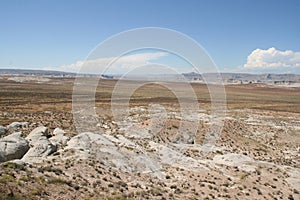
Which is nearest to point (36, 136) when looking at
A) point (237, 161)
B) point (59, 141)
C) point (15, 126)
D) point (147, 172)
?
point (59, 141)

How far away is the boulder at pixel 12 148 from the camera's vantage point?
2134cm

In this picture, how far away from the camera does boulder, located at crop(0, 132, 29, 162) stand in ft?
70.0

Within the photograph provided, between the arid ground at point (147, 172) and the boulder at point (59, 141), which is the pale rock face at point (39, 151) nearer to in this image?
the arid ground at point (147, 172)

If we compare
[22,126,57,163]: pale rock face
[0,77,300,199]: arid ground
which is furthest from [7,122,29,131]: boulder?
[22,126,57,163]: pale rock face

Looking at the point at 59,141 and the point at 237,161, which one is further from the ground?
the point at 59,141

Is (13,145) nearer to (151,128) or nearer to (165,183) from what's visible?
(165,183)

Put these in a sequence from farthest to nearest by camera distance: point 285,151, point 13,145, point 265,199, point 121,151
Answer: point 285,151 < point 121,151 < point 13,145 < point 265,199

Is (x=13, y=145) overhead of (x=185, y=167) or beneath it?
overhead

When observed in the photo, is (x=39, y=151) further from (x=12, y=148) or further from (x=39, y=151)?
(x=12, y=148)

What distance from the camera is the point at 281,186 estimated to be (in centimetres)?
2153

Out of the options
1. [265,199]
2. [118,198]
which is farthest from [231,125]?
[118,198]

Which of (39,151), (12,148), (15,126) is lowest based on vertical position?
(15,126)

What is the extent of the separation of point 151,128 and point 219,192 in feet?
59.5

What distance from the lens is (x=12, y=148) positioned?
73.0 feet
